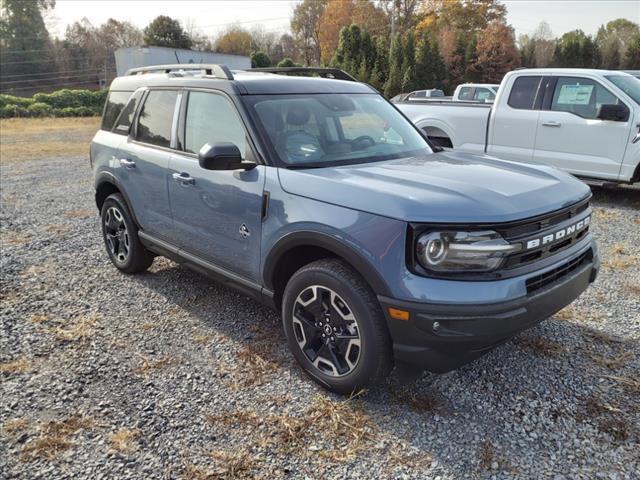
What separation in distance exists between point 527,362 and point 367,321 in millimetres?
1369

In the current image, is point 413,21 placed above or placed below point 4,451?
above

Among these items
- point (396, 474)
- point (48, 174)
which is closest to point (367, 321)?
point (396, 474)

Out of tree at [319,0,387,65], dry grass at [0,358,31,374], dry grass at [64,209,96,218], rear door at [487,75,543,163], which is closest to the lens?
dry grass at [0,358,31,374]

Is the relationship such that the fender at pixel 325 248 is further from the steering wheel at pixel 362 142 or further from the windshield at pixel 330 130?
the steering wheel at pixel 362 142

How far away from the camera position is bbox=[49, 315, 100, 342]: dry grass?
387cm

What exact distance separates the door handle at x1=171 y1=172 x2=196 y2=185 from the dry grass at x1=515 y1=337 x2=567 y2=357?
262 cm

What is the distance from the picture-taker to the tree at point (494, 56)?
1487 inches

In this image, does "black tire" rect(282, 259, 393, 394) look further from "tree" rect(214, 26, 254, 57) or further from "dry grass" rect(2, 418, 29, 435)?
"tree" rect(214, 26, 254, 57)

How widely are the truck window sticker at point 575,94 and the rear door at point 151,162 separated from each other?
608 centimetres

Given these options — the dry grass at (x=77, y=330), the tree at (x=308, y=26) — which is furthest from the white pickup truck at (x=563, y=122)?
the tree at (x=308, y=26)

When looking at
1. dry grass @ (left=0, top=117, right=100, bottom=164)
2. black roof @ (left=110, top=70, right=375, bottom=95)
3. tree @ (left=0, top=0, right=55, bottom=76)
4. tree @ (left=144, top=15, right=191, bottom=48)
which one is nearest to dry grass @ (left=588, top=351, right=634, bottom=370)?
black roof @ (left=110, top=70, right=375, bottom=95)

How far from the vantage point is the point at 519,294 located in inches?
101

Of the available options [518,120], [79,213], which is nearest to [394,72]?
[518,120]

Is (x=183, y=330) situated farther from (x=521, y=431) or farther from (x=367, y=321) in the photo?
(x=521, y=431)
